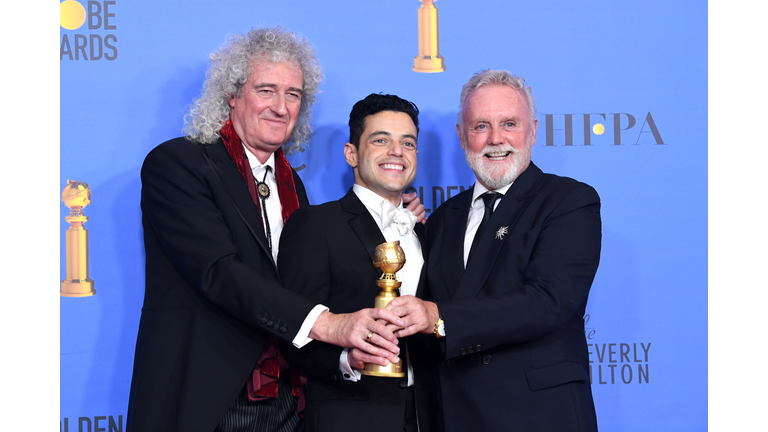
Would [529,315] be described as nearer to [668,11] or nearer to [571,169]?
[571,169]

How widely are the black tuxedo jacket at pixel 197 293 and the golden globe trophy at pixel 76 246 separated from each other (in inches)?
30.8

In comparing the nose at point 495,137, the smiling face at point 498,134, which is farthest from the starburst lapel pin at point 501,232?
the nose at point 495,137

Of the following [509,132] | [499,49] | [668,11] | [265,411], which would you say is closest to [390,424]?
[265,411]

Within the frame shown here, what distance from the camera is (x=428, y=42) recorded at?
3.28 metres

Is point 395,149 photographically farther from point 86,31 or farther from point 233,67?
point 86,31

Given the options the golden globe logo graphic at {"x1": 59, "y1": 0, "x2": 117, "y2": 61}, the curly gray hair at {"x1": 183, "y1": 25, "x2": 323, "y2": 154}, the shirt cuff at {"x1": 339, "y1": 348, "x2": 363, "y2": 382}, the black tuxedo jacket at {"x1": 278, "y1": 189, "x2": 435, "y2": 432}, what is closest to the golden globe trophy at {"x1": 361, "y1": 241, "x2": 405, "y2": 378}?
the shirt cuff at {"x1": 339, "y1": 348, "x2": 363, "y2": 382}

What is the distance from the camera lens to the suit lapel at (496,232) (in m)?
2.23

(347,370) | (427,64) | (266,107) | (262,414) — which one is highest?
(427,64)

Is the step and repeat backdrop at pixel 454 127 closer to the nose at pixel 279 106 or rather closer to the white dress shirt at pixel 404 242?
the nose at pixel 279 106

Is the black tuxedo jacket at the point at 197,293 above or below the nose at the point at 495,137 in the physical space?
below

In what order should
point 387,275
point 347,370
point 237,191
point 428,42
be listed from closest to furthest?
point 387,275
point 347,370
point 237,191
point 428,42

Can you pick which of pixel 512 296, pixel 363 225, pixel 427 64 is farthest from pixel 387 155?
pixel 427 64

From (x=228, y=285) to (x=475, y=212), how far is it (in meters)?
1.06

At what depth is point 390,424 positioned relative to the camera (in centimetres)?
218
